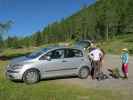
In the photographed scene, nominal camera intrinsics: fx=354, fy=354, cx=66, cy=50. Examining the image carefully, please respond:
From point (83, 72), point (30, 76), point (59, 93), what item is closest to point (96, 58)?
point (83, 72)

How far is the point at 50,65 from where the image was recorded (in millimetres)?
16797

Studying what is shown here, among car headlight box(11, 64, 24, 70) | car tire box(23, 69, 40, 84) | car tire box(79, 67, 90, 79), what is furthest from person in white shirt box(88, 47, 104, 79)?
car headlight box(11, 64, 24, 70)

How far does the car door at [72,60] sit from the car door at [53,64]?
277 millimetres

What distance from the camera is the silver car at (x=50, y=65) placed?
16.2m

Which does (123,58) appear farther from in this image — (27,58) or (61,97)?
(61,97)

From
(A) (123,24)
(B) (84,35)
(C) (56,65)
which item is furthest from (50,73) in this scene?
(B) (84,35)

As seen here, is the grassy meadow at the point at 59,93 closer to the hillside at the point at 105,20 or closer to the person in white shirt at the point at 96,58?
the person in white shirt at the point at 96,58

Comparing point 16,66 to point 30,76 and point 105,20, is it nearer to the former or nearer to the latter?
point 30,76

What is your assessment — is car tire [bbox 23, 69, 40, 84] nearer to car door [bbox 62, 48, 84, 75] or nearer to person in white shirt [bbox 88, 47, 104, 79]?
car door [bbox 62, 48, 84, 75]

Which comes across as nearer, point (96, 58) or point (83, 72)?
point (96, 58)

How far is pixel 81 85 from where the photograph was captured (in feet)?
51.1

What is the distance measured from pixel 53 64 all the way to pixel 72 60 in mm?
1250

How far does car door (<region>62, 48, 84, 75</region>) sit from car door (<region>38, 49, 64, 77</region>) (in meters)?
0.28

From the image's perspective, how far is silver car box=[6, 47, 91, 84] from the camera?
16234mm
